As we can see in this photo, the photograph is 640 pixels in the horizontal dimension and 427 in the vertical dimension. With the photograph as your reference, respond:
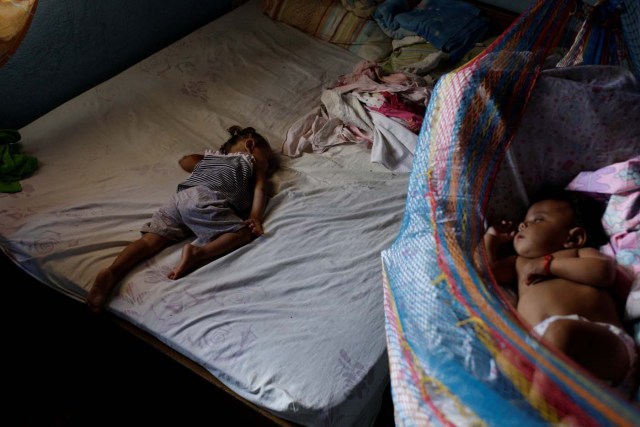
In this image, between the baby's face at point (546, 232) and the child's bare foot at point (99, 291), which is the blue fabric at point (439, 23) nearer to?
the baby's face at point (546, 232)

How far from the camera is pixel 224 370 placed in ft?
3.95

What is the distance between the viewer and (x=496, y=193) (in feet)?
4.08

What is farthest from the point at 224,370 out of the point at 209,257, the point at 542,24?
the point at 542,24

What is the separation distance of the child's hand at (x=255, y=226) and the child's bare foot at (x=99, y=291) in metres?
0.42

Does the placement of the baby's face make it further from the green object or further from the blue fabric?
the green object

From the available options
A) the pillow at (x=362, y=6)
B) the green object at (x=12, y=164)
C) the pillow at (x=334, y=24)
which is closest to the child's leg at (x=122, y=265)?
the green object at (x=12, y=164)

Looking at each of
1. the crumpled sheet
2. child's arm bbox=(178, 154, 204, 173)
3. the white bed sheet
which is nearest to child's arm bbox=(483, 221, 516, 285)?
the white bed sheet

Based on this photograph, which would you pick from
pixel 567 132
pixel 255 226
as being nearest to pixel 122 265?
pixel 255 226

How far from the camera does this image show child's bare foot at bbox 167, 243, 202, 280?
4.61 ft

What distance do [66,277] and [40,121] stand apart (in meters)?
0.84

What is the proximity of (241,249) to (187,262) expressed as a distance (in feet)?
0.51

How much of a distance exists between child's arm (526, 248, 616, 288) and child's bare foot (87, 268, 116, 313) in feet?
3.46

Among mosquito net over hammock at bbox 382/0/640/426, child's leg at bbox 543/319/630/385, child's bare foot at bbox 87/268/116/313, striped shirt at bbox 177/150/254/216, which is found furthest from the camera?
striped shirt at bbox 177/150/254/216

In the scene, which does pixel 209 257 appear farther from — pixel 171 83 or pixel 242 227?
pixel 171 83
